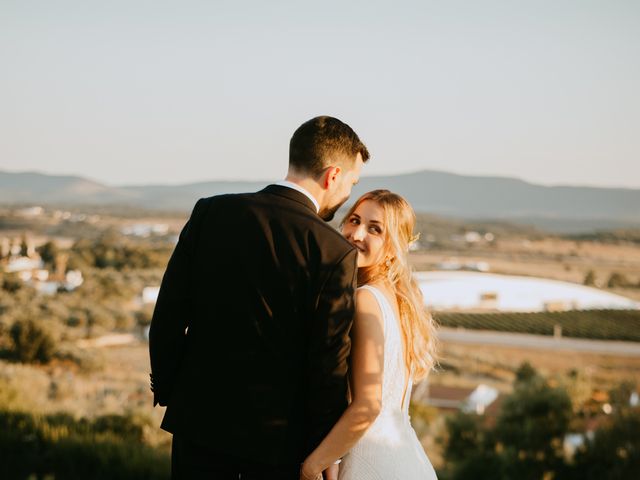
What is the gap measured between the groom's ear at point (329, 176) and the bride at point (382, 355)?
0.95 ft

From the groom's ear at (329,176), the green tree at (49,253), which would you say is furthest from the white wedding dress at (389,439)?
the green tree at (49,253)

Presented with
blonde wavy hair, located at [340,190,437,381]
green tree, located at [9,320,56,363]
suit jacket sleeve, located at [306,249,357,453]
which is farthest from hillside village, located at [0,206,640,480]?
suit jacket sleeve, located at [306,249,357,453]

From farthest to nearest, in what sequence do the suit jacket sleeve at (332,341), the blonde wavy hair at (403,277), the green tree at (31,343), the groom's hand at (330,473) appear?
the green tree at (31,343), the blonde wavy hair at (403,277), the groom's hand at (330,473), the suit jacket sleeve at (332,341)

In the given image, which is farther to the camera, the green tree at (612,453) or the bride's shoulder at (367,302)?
the green tree at (612,453)

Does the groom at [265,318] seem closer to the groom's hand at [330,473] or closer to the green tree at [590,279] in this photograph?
the groom's hand at [330,473]

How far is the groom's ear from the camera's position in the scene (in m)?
2.21

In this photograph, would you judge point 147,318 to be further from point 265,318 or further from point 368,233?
point 265,318

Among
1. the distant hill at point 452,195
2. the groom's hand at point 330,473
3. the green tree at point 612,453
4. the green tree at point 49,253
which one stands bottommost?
the distant hill at point 452,195

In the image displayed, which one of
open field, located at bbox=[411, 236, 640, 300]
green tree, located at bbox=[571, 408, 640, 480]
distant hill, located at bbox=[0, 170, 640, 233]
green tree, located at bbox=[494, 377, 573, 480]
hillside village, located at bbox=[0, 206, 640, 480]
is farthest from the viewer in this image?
distant hill, located at bbox=[0, 170, 640, 233]

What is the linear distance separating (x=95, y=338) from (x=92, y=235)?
34334 millimetres

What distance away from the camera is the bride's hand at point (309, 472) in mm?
2168

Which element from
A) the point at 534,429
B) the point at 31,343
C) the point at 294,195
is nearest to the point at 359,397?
the point at 294,195

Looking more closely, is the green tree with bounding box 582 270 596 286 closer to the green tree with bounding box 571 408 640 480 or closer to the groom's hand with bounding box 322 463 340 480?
the green tree with bounding box 571 408 640 480

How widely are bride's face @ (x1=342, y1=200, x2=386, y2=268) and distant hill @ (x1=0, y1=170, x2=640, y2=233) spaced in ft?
365
